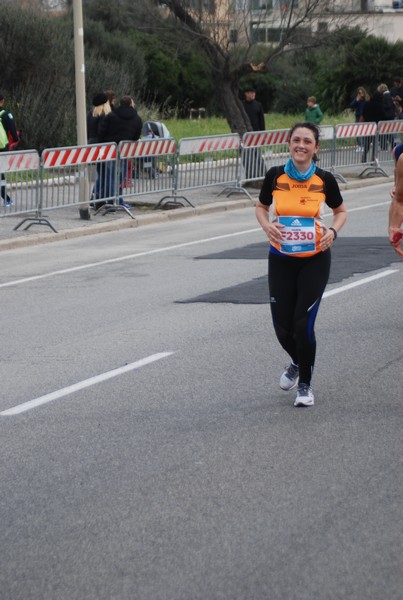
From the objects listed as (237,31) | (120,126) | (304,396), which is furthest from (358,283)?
(237,31)

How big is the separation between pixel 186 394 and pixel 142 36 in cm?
4448

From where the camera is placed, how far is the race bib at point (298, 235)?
7.79m

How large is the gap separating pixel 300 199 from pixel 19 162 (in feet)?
37.0

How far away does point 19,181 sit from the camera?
1880cm

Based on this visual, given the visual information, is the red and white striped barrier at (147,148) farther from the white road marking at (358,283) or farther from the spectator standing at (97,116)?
the white road marking at (358,283)

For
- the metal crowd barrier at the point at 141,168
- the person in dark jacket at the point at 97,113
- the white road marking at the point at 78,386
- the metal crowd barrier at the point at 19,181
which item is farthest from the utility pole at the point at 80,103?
the white road marking at the point at 78,386

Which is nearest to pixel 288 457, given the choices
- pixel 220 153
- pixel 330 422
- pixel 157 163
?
pixel 330 422

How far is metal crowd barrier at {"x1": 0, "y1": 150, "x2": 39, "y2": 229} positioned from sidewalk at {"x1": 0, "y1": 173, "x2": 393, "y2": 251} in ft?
0.98

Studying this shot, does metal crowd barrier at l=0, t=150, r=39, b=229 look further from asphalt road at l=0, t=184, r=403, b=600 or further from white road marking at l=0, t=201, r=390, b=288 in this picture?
asphalt road at l=0, t=184, r=403, b=600

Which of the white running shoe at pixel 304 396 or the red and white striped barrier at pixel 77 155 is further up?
the white running shoe at pixel 304 396

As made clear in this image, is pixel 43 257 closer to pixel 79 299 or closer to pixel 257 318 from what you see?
pixel 79 299

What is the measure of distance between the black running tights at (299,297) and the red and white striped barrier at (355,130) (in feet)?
64.0

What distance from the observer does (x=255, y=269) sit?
1449 cm

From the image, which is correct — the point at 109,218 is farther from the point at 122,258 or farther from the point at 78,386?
the point at 78,386
